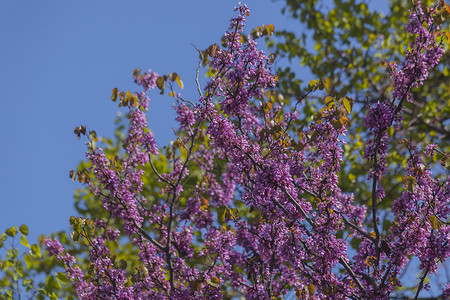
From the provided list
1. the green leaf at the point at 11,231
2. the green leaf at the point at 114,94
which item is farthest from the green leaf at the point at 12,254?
the green leaf at the point at 114,94

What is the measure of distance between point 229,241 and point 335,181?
1226 mm

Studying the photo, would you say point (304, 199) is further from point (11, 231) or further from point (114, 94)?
point (11, 231)

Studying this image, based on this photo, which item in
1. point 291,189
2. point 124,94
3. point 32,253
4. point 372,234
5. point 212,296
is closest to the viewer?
point 291,189

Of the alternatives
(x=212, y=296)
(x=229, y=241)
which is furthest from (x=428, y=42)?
(x=212, y=296)

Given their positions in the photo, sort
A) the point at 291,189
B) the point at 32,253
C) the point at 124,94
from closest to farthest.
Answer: the point at 291,189 < the point at 124,94 < the point at 32,253

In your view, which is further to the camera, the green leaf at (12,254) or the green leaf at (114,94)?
the green leaf at (12,254)

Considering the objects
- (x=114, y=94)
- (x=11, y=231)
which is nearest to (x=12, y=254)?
(x=11, y=231)

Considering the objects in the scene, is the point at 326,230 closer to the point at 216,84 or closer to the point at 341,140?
the point at 341,140

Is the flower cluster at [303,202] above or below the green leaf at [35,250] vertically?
below

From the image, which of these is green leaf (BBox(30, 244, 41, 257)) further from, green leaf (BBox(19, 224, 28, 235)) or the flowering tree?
Answer: the flowering tree

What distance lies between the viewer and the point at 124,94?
5328 millimetres

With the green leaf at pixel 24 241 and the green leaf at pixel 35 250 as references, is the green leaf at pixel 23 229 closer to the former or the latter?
the green leaf at pixel 24 241

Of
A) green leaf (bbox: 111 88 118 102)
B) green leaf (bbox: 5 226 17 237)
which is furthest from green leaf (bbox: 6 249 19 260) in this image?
green leaf (bbox: 111 88 118 102)

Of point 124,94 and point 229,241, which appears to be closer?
point 229,241
